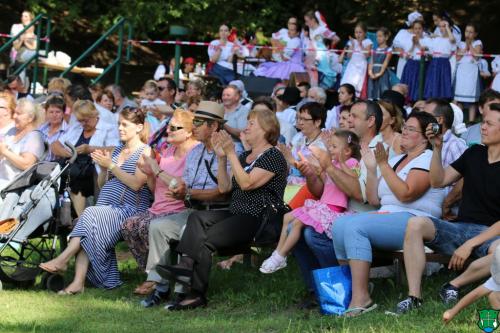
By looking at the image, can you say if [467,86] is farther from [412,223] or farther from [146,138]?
[412,223]

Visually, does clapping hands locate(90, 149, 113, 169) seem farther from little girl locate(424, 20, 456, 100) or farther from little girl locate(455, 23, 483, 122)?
little girl locate(455, 23, 483, 122)

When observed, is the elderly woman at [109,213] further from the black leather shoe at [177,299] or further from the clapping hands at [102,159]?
the black leather shoe at [177,299]

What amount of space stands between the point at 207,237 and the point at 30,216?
71.4 inches

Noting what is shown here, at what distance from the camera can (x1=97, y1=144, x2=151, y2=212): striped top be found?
29.0 feet

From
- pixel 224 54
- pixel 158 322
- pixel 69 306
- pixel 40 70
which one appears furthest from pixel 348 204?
pixel 40 70

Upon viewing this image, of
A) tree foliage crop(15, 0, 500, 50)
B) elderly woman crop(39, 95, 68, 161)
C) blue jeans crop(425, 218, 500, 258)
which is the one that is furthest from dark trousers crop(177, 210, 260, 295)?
tree foliage crop(15, 0, 500, 50)

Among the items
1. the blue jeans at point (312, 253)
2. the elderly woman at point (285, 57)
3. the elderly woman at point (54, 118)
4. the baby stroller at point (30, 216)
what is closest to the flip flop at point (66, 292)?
the baby stroller at point (30, 216)

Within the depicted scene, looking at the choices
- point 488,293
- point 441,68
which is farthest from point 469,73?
point 488,293

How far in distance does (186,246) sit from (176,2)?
16.0 meters

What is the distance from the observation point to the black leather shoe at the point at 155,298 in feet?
25.9

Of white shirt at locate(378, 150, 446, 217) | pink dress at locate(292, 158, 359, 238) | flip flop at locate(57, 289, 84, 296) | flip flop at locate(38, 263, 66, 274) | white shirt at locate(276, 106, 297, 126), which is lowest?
flip flop at locate(57, 289, 84, 296)

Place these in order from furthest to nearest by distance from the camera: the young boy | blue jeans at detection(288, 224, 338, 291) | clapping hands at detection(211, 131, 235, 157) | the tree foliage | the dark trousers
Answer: the tree foliage, clapping hands at detection(211, 131, 235, 157), the dark trousers, blue jeans at detection(288, 224, 338, 291), the young boy

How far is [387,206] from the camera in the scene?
7383 millimetres

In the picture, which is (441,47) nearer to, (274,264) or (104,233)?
(104,233)
